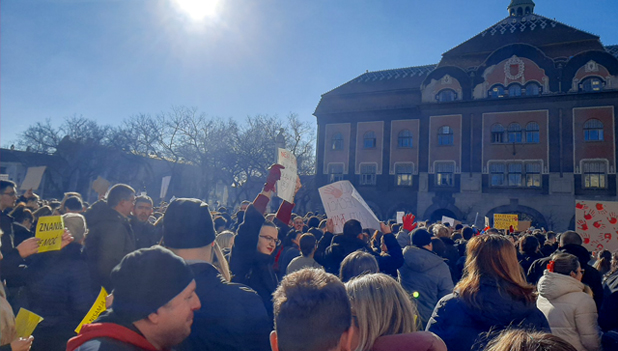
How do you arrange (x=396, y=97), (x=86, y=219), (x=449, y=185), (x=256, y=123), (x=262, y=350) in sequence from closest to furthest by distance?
(x=262, y=350) < (x=86, y=219) < (x=449, y=185) < (x=396, y=97) < (x=256, y=123)

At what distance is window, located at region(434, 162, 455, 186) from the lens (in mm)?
30172

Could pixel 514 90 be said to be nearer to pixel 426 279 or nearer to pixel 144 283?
pixel 426 279

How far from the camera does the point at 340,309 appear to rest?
178cm

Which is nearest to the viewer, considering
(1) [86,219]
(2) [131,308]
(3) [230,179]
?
(2) [131,308]

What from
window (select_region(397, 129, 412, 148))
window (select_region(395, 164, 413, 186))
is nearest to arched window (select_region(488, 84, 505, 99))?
window (select_region(397, 129, 412, 148))

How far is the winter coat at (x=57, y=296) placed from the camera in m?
3.60

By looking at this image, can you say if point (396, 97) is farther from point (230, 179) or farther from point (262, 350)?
point (262, 350)

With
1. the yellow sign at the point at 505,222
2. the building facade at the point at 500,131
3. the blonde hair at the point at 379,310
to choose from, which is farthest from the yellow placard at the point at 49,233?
the building facade at the point at 500,131

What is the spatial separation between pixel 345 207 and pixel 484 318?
4282 millimetres

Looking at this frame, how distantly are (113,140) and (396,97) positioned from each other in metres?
32.4

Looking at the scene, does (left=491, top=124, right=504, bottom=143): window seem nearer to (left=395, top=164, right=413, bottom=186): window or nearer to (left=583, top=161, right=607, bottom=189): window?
(left=583, top=161, right=607, bottom=189): window

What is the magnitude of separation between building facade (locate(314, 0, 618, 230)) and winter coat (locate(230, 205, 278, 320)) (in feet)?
90.8

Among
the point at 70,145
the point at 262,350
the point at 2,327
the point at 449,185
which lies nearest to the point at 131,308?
the point at 262,350

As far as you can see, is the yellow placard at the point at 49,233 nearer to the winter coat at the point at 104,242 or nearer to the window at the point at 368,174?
the winter coat at the point at 104,242
